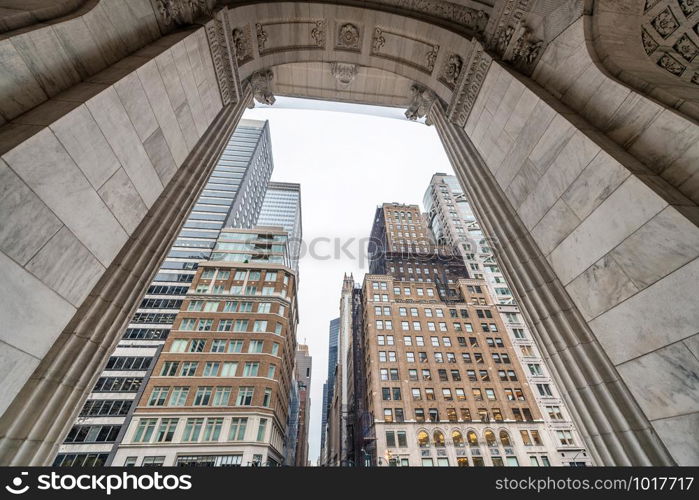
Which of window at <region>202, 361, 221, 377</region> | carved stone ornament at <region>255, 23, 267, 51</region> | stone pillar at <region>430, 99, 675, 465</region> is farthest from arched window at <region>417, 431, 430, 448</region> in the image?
carved stone ornament at <region>255, 23, 267, 51</region>

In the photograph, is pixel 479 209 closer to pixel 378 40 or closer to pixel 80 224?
pixel 378 40

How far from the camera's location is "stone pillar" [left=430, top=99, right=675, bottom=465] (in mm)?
3576

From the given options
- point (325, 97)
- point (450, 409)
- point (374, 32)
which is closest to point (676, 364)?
point (374, 32)

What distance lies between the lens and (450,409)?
1815 inches

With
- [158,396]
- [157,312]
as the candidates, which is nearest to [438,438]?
[158,396]

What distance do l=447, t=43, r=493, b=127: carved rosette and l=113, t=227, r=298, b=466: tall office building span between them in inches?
1432

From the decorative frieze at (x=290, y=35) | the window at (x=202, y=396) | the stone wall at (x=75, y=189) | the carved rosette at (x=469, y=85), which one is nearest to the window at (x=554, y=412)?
the window at (x=202, y=396)

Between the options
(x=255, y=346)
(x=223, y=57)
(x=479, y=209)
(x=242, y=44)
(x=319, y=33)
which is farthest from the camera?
(x=255, y=346)

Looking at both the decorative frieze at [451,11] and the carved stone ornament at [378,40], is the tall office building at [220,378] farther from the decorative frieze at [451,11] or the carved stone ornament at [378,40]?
the decorative frieze at [451,11]

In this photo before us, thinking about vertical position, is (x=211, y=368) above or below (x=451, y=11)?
above

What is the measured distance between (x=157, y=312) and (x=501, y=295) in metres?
73.9

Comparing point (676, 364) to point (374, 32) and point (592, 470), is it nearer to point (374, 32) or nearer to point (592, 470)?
point (592, 470)

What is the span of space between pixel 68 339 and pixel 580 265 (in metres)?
7.50

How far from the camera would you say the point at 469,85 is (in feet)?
23.6
